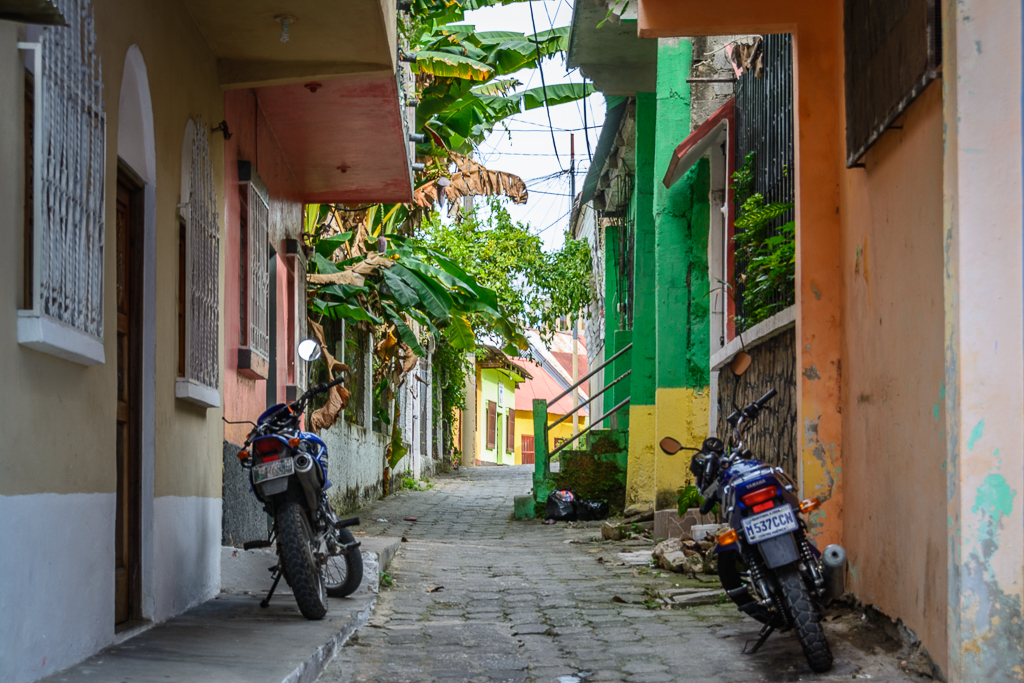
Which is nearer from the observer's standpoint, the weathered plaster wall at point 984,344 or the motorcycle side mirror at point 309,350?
the weathered plaster wall at point 984,344

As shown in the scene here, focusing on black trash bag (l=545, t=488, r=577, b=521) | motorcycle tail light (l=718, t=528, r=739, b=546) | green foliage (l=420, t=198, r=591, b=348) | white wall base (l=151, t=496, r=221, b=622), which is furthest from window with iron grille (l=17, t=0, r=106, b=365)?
green foliage (l=420, t=198, r=591, b=348)

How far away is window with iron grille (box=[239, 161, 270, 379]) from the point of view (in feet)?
26.2

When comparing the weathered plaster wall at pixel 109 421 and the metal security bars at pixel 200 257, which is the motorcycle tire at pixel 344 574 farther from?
the metal security bars at pixel 200 257

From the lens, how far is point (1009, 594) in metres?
4.19

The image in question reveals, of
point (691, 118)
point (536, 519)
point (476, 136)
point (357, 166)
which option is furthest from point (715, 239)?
point (476, 136)

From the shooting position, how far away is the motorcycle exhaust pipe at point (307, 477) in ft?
19.5

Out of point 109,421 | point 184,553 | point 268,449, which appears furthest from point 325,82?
point 109,421

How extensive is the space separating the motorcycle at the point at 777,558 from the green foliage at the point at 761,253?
243 cm

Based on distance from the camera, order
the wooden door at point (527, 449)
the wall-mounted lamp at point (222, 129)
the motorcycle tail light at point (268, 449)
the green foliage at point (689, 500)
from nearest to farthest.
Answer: the motorcycle tail light at point (268, 449) → the wall-mounted lamp at point (222, 129) → the green foliage at point (689, 500) → the wooden door at point (527, 449)

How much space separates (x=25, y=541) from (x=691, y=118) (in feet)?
31.3

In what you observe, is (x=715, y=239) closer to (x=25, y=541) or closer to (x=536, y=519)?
(x=536, y=519)

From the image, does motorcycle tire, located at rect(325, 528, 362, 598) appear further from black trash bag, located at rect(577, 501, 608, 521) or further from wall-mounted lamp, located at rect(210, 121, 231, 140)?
black trash bag, located at rect(577, 501, 608, 521)

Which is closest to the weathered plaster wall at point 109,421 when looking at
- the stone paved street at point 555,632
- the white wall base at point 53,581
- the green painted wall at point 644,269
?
the white wall base at point 53,581

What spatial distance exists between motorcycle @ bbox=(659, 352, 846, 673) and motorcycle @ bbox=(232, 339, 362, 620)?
2214 mm
